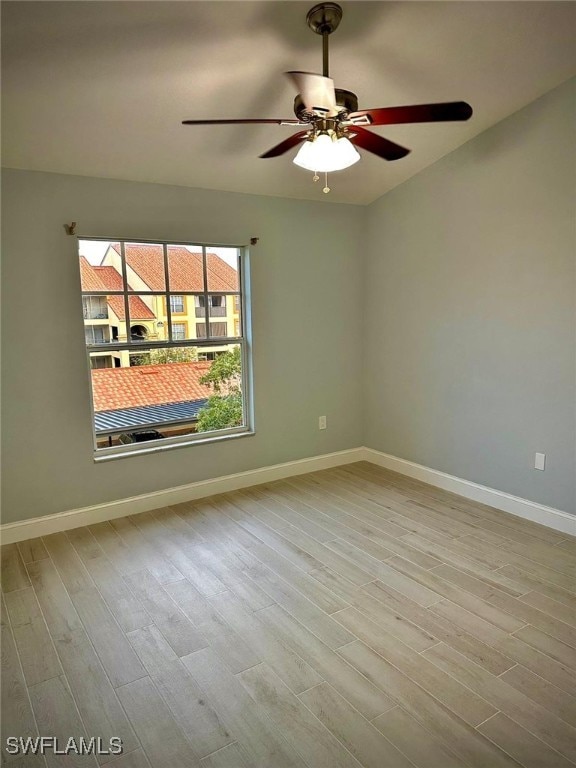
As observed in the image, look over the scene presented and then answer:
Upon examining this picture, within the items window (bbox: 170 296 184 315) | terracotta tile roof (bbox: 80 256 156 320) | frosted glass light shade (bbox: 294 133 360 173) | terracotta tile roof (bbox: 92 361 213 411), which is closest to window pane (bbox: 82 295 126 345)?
terracotta tile roof (bbox: 80 256 156 320)

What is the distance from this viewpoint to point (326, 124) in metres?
2.03

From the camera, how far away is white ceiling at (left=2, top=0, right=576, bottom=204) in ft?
6.68

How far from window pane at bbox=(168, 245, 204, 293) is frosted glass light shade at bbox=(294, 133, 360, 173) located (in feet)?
5.39

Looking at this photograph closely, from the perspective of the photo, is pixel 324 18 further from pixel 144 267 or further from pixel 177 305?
pixel 177 305

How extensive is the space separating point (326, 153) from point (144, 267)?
183cm

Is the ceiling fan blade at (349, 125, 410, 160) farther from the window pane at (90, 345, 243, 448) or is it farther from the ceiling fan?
the window pane at (90, 345, 243, 448)

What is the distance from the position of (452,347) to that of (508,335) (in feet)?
1.59

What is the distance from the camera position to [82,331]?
3.24 m

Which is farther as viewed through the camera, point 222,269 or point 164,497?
point 222,269

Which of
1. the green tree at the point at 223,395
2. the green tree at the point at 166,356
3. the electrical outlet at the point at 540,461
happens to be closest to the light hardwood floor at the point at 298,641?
the electrical outlet at the point at 540,461

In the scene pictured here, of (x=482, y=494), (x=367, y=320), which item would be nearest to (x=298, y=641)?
(x=482, y=494)

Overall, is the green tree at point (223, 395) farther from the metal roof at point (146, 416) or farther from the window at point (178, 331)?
the window at point (178, 331)

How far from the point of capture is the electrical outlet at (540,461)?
10.5 ft

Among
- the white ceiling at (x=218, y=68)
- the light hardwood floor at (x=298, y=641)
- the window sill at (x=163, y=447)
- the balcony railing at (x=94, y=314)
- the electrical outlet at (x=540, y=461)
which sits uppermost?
the white ceiling at (x=218, y=68)
